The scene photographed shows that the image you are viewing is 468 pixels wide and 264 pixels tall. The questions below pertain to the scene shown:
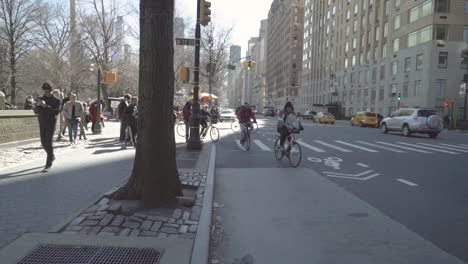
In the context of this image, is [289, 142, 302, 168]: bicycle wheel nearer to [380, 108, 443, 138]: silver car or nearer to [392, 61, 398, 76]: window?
[380, 108, 443, 138]: silver car

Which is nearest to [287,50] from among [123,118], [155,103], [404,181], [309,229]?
[123,118]

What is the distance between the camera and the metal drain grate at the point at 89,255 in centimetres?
362

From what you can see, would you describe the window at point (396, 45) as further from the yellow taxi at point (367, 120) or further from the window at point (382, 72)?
the yellow taxi at point (367, 120)

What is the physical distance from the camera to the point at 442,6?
44.8 meters

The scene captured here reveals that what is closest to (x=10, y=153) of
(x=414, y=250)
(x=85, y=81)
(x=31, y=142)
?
(x=31, y=142)

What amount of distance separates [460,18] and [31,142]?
157ft

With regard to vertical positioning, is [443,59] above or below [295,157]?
above

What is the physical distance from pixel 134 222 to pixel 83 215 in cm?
71

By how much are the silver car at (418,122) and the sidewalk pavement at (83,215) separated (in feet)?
65.3

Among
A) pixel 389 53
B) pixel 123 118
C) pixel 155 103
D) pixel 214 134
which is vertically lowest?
pixel 214 134

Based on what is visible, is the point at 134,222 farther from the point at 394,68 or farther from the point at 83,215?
the point at 394,68

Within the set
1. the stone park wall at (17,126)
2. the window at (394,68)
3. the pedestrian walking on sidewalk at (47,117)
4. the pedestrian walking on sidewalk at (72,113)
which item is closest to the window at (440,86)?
the window at (394,68)

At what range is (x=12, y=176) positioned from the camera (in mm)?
7383

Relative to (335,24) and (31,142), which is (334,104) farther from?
(31,142)
